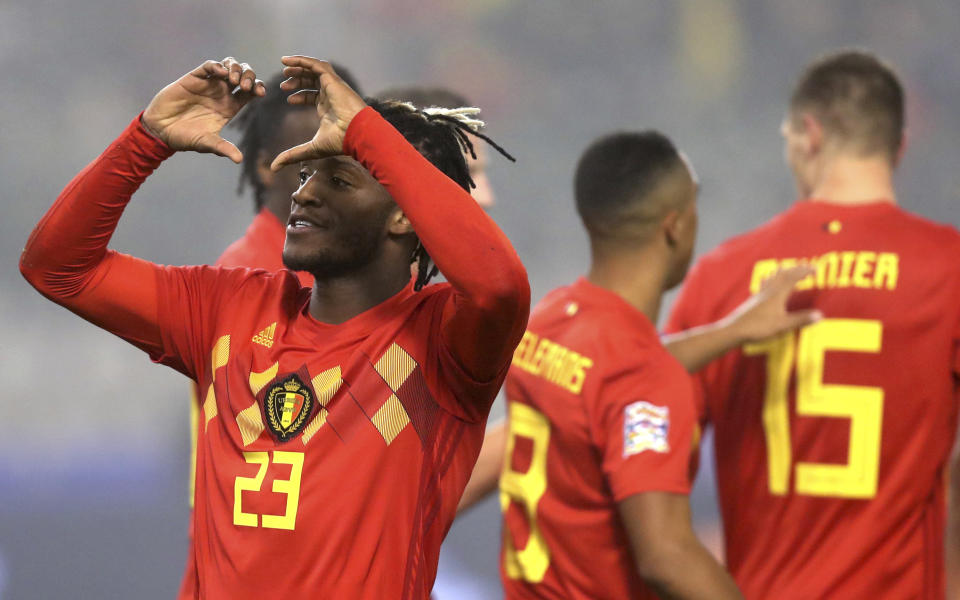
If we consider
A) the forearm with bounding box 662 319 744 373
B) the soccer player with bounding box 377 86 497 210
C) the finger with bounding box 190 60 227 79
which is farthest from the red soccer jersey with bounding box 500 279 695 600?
the finger with bounding box 190 60 227 79

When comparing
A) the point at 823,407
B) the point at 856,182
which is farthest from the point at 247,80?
the point at 856,182

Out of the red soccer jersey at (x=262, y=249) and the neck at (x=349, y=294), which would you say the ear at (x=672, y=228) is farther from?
the neck at (x=349, y=294)

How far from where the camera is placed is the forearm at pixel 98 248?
6.81 feet

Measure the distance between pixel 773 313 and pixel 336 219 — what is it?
1.53 metres

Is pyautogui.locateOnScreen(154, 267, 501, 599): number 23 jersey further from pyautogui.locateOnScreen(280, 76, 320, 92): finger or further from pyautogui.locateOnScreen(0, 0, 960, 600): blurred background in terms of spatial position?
pyautogui.locateOnScreen(0, 0, 960, 600): blurred background

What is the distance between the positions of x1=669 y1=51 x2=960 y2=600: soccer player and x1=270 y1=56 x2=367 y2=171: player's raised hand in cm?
182

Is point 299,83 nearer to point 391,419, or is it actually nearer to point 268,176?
point 391,419

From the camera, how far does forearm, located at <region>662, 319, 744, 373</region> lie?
3264 millimetres

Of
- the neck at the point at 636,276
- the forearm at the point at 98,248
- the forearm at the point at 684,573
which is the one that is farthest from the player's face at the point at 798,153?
the forearm at the point at 98,248

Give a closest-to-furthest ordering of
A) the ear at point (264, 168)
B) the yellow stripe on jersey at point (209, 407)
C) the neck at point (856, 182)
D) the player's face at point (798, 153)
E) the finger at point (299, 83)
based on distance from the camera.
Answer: the finger at point (299, 83) < the yellow stripe on jersey at point (209, 407) < the ear at point (264, 168) < the neck at point (856, 182) < the player's face at point (798, 153)

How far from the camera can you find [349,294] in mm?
2160

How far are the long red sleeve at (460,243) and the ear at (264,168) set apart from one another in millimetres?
1478

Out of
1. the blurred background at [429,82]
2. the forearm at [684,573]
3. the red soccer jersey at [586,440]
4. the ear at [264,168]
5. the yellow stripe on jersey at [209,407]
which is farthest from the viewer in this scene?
the blurred background at [429,82]

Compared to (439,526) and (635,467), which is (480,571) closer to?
(635,467)
